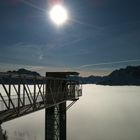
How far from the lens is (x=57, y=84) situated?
3200 centimetres

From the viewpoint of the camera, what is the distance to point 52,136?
98.9ft

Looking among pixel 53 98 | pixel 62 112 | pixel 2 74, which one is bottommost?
pixel 62 112

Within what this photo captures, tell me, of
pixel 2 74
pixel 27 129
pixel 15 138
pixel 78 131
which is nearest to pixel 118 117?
pixel 78 131

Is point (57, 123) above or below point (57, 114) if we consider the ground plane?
below

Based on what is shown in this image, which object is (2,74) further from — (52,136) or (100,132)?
(100,132)

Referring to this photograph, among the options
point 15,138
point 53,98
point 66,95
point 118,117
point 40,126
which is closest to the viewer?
point 53,98

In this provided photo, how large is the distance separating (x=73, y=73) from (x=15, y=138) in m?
64.3

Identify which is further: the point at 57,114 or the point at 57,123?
the point at 57,114

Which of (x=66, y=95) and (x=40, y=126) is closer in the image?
(x=66, y=95)

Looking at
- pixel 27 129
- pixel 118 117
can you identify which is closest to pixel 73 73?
pixel 27 129

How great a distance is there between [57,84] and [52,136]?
6.78 meters

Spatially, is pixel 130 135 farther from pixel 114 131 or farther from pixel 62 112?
pixel 62 112

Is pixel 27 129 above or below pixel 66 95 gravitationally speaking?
below

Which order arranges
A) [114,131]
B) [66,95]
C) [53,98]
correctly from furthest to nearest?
[114,131] < [66,95] < [53,98]
